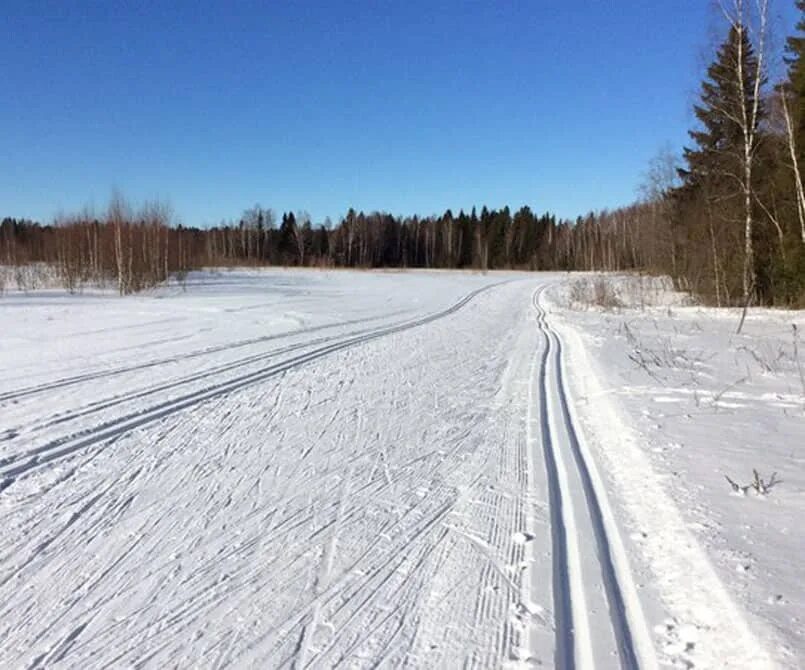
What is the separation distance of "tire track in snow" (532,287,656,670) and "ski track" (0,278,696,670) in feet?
0.04

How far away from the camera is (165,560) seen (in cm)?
328

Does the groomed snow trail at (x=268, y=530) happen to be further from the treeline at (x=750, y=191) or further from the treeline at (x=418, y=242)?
the treeline at (x=418, y=242)

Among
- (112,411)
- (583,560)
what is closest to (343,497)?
(583,560)

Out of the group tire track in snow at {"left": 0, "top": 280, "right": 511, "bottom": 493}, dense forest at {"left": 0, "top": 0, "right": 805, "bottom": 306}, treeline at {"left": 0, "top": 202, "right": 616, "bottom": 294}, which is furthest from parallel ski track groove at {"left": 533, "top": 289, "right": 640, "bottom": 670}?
treeline at {"left": 0, "top": 202, "right": 616, "bottom": 294}

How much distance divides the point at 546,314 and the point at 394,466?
666 inches

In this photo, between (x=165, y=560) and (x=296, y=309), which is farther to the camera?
(x=296, y=309)

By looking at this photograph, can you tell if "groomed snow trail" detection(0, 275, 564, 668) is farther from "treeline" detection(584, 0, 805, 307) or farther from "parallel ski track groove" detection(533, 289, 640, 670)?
"treeline" detection(584, 0, 805, 307)

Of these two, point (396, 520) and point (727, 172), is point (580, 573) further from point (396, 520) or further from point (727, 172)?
point (727, 172)

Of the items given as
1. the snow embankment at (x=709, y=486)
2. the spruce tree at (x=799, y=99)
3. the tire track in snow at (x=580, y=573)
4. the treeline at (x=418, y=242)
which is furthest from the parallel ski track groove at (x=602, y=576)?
the treeline at (x=418, y=242)

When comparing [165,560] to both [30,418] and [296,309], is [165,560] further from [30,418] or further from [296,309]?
[296,309]

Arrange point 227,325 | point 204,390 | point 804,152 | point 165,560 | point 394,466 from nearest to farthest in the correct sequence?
1. point 165,560
2. point 394,466
3. point 204,390
4. point 227,325
5. point 804,152

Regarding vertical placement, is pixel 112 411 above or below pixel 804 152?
below

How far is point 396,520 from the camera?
3.84 metres

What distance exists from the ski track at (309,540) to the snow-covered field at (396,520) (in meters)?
0.02
